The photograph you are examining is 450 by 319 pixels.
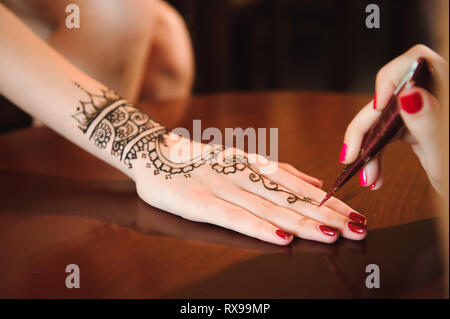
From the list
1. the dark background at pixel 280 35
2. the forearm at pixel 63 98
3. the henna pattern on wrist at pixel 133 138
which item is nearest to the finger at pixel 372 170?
the henna pattern on wrist at pixel 133 138

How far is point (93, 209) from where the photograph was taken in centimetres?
49

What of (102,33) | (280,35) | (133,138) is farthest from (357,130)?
(280,35)

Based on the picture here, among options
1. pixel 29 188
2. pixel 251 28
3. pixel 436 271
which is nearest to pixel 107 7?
pixel 29 188

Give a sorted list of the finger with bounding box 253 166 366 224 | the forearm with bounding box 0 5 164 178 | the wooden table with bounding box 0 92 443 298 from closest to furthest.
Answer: the wooden table with bounding box 0 92 443 298 → the finger with bounding box 253 166 366 224 → the forearm with bounding box 0 5 164 178

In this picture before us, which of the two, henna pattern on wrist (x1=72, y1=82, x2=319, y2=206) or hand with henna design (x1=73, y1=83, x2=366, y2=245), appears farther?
henna pattern on wrist (x1=72, y1=82, x2=319, y2=206)

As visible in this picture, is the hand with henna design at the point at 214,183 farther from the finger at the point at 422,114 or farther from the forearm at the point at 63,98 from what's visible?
the finger at the point at 422,114

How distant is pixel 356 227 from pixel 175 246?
0.18m

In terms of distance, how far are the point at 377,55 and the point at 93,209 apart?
9.45 feet

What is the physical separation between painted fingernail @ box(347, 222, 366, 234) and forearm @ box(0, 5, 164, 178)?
31cm

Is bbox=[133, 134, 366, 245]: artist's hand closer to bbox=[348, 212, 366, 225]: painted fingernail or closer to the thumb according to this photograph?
bbox=[348, 212, 366, 225]: painted fingernail

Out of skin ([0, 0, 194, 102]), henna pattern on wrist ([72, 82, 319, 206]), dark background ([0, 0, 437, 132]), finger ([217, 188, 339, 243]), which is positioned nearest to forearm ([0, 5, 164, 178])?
henna pattern on wrist ([72, 82, 319, 206])

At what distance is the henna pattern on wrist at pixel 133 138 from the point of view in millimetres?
534

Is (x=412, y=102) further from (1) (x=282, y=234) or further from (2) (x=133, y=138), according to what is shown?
(2) (x=133, y=138)

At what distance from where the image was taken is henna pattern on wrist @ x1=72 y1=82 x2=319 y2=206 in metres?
0.53
